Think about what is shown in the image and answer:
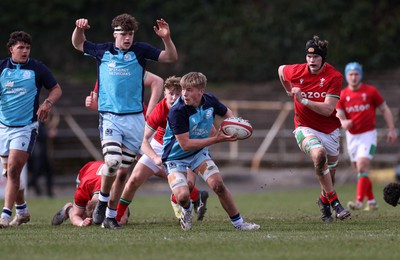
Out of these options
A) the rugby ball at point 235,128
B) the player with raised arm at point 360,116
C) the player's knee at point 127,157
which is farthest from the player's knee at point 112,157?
the player with raised arm at point 360,116

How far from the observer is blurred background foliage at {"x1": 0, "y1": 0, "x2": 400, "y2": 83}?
113 feet

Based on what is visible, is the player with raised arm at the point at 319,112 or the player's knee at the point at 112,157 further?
the player with raised arm at the point at 319,112

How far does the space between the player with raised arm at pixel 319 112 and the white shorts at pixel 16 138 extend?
11.0 ft

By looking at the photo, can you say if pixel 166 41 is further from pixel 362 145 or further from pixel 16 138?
pixel 362 145

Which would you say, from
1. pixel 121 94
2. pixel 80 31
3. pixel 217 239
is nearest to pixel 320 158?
pixel 121 94

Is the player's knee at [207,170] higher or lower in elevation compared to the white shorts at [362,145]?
higher

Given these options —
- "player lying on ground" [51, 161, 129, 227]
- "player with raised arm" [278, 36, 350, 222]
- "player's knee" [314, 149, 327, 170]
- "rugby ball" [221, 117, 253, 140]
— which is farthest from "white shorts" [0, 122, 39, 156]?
"player's knee" [314, 149, 327, 170]

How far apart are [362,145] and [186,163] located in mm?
5668

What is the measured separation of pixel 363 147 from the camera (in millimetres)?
15859

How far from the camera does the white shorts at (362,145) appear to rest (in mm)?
15831

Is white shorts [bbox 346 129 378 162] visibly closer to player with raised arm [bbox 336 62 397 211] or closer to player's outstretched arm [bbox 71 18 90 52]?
player with raised arm [bbox 336 62 397 211]

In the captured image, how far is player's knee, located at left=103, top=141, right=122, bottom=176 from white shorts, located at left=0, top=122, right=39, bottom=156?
1.32 m

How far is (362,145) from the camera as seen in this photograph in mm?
15898

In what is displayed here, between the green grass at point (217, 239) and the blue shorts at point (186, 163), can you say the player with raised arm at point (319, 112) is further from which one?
the blue shorts at point (186, 163)
